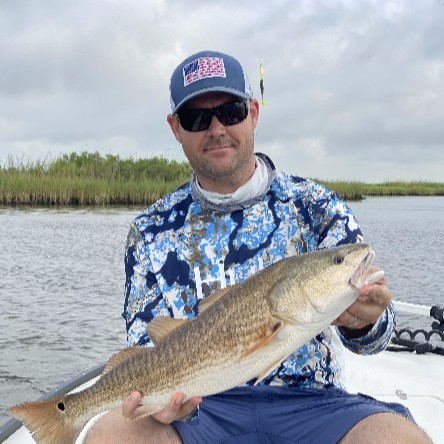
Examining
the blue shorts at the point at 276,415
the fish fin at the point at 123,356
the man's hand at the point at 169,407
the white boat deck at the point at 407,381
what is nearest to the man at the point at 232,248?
the blue shorts at the point at 276,415

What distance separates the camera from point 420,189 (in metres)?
75.4

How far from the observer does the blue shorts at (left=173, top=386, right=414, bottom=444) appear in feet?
9.87

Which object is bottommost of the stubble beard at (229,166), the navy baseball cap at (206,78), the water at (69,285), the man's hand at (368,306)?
the water at (69,285)

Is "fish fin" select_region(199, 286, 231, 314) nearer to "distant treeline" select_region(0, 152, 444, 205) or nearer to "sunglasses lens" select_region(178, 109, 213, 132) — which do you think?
"sunglasses lens" select_region(178, 109, 213, 132)

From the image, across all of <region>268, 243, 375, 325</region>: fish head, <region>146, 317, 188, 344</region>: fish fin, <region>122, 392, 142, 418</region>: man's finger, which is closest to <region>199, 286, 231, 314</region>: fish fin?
<region>146, 317, 188, 344</region>: fish fin

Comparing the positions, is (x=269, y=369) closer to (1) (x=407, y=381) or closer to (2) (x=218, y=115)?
(2) (x=218, y=115)

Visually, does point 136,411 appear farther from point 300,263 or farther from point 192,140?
point 192,140

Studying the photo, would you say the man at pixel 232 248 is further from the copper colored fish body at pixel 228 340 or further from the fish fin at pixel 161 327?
the fish fin at pixel 161 327

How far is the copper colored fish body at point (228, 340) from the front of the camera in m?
2.55

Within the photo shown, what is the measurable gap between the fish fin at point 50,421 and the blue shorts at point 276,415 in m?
0.46

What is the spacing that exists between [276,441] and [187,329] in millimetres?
742

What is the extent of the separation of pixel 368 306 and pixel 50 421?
1.46 metres

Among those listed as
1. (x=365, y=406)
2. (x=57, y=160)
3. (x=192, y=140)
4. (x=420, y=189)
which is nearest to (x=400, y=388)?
(x=365, y=406)

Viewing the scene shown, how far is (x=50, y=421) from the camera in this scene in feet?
9.66
